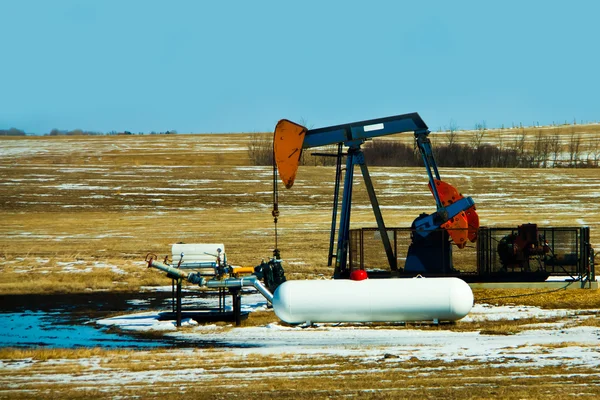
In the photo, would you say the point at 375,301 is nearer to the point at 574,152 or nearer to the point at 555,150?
the point at 555,150

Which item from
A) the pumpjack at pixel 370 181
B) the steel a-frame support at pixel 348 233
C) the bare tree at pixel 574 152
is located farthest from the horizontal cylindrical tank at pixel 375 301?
the bare tree at pixel 574 152

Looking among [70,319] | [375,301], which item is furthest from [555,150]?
[375,301]

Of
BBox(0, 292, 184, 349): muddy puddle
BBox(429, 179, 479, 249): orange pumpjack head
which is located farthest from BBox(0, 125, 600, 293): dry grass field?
BBox(429, 179, 479, 249): orange pumpjack head

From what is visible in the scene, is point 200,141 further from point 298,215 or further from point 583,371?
point 583,371

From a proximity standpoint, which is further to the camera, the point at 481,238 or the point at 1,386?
the point at 481,238

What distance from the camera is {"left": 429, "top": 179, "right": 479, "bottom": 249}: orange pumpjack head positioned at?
18641 mm

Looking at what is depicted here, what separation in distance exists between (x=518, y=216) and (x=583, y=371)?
1169 inches

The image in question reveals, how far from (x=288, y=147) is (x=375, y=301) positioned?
4678 millimetres

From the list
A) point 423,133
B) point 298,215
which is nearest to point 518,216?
point 298,215

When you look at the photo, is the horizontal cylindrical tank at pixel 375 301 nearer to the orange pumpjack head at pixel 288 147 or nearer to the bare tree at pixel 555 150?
the orange pumpjack head at pixel 288 147

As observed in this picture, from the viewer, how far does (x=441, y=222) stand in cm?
1872

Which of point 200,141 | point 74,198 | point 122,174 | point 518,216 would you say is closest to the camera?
point 518,216

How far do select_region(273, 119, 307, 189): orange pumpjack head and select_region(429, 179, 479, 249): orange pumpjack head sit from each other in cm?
296

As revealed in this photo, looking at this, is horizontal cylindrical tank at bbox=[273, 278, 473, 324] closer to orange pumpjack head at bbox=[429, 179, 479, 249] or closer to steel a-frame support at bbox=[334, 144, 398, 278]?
orange pumpjack head at bbox=[429, 179, 479, 249]
